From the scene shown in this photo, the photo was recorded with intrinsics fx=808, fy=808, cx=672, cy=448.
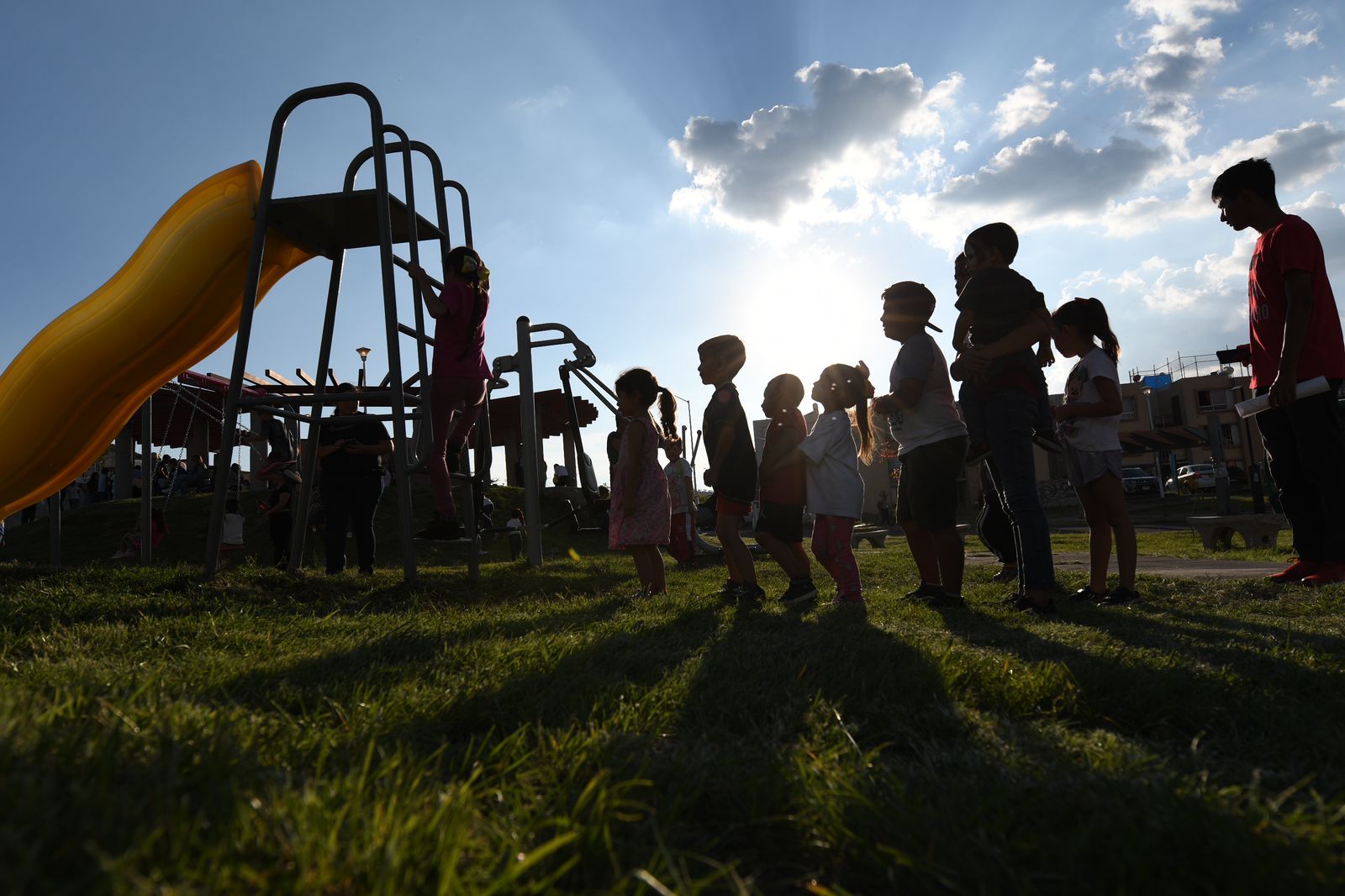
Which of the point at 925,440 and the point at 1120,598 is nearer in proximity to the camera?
the point at 1120,598

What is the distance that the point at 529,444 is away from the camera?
25.6 feet

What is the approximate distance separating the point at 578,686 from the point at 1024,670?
1.19m

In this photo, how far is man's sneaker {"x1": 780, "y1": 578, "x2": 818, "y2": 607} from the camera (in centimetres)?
457

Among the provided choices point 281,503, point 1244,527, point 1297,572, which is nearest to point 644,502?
point 1297,572

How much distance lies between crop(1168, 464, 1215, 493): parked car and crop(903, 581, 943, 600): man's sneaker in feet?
136

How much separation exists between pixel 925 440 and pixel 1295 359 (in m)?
1.67

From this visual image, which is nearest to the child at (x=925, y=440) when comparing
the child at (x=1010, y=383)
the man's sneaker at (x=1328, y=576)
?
the child at (x=1010, y=383)

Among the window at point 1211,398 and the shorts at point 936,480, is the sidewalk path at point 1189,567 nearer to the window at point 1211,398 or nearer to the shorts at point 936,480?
the shorts at point 936,480

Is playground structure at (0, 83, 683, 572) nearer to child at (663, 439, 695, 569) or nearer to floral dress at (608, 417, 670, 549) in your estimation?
floral dress at (608, 417, 670, 549)

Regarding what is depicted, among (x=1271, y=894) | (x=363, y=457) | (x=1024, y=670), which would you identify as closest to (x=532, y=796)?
(x=1271, y=894)

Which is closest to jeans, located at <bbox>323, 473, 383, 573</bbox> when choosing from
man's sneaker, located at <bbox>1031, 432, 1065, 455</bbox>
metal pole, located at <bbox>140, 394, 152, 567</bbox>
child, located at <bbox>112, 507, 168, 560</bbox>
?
metal pole, located at <bbox>140, 394, 152, 567</bbox>

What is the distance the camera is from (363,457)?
6438mm

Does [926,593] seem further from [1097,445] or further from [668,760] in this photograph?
[668,760]

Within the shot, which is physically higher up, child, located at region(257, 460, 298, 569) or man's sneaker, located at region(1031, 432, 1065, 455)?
child, located at region(257, 460, 298, 569)
